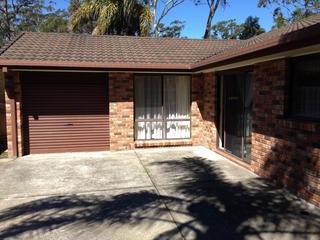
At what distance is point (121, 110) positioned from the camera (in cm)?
874

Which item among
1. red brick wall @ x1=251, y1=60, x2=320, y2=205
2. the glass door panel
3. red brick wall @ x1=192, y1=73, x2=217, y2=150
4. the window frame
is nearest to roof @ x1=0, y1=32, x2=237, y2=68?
red brick wall @ x1=192, y1=73, x2=217, y2=150

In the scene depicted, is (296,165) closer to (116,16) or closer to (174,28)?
(116,16)

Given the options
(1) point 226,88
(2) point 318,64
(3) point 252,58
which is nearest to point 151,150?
(1) point 226,88

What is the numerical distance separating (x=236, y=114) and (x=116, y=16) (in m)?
9.75

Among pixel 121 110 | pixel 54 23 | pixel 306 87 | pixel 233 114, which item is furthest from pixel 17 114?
pixel 54 23

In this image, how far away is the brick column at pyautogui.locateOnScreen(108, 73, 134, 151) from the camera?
866cm

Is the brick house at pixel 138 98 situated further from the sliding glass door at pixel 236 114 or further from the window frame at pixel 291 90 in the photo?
the window frame at pixel 291 90

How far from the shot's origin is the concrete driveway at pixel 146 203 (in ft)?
12.5

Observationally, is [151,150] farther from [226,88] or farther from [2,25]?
[2,25]

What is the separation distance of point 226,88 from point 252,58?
265cm

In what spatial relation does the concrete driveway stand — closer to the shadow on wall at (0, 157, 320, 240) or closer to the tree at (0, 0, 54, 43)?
the shadow on wall at (0, 157, 320, 240)

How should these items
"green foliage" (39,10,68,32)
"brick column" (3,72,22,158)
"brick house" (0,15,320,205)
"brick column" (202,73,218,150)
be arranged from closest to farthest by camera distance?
"brick house" (0,15,320,205) < "brick column" (3,72,22,158) < "brick column" (202,73,218,150) < "green foliage" (39,10,68,32)

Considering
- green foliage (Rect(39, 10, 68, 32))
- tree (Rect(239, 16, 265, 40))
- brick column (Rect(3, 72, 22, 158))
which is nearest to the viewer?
brick column (Rect(3, 72, 22, 158))

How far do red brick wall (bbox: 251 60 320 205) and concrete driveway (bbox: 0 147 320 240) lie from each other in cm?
27
